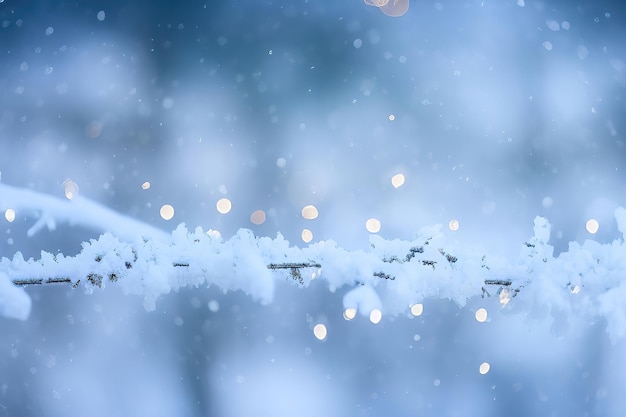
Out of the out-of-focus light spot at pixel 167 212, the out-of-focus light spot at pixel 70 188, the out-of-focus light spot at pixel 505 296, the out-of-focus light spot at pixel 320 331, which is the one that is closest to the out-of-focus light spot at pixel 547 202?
the out-of-focus light spot at pixel 505 296

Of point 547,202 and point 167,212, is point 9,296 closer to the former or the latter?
point 167,212

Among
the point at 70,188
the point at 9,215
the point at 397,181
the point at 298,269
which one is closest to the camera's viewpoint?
the point at 298,269

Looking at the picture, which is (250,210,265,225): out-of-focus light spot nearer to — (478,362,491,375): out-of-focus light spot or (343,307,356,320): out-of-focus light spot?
(343,307,356,320): out-of-focus light spot

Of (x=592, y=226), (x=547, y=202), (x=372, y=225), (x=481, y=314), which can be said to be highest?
(x=372, y=225)

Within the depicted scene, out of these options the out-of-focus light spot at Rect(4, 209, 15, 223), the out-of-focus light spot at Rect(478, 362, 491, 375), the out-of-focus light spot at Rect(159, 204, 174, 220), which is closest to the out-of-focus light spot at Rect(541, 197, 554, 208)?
the out-of-focus light spot at Rect(478, 362, 491, 375)

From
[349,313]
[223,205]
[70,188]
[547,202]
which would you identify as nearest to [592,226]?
[547,202]

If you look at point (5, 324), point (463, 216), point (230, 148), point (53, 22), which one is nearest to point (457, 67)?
point (463, 216)

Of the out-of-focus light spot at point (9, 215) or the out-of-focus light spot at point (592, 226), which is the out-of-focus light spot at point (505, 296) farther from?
the out-of-focus light spot at point (9, 215)
